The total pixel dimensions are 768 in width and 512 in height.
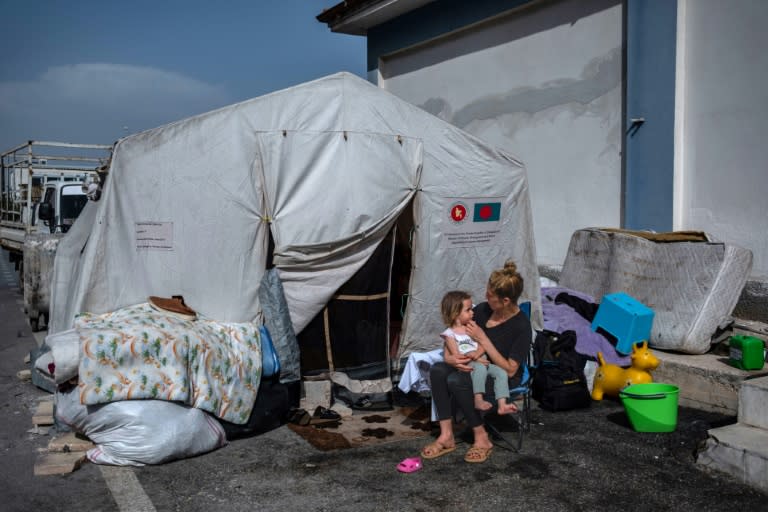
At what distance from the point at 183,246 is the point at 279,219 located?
87 cm

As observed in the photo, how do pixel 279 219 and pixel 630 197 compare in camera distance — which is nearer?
pixel 279 219

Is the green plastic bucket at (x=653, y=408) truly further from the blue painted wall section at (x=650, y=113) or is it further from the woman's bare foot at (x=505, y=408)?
the blue painted wall section at (x=650, y=113)

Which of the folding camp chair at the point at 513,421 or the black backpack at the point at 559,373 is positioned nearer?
the folding camp chair at the point at 513,421

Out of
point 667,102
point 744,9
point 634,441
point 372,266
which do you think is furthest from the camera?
point 667,102

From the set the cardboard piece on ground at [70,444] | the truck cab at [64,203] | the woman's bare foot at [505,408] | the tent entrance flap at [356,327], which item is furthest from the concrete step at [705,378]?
the truck cab at [64,203]

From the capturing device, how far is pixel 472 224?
23.6 ft

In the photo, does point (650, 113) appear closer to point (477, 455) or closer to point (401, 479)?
point (477, 455)

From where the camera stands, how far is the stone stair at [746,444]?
14.9ft

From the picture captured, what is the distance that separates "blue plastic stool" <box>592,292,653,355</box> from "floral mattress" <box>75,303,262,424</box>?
3.50 m

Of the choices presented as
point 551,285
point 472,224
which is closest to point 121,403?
point 472,224

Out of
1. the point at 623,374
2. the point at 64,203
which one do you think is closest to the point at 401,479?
the point at 623,374

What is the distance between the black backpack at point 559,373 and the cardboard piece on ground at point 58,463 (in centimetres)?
366

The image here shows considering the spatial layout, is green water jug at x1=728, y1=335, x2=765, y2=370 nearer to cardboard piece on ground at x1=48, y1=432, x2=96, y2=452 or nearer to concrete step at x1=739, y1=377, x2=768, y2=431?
concrete step at x1=739, y1=377, x2=768, y2=431

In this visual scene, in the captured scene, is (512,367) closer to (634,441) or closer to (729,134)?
(634,441)
